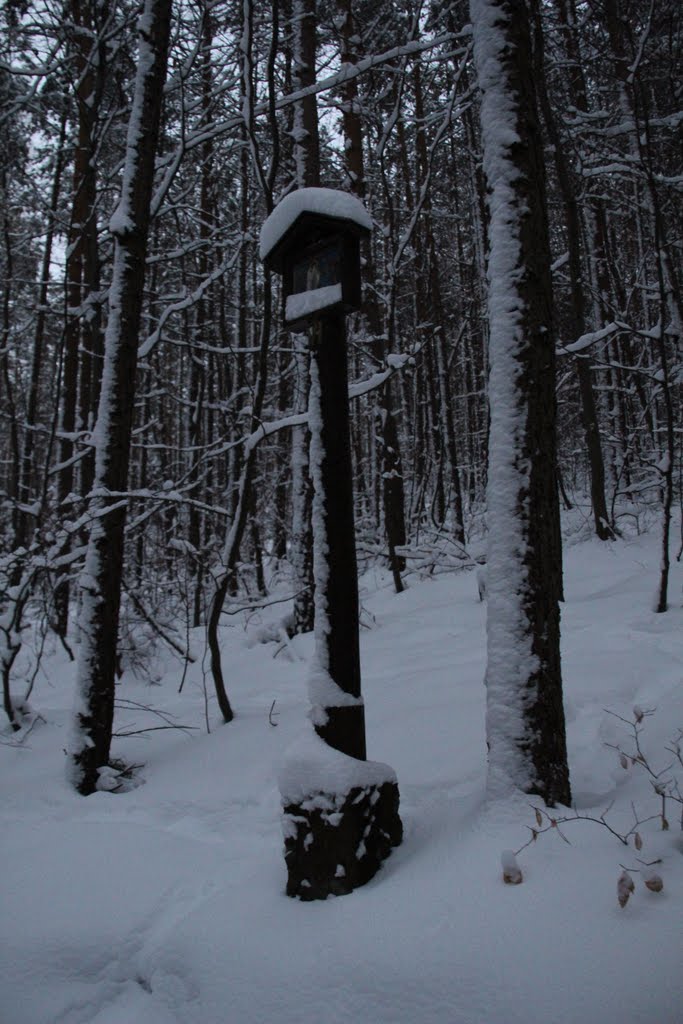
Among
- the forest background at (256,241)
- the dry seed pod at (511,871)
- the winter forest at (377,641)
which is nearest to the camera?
the dry seed pod at (511,871)

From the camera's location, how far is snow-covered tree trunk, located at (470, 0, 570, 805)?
7.93ft

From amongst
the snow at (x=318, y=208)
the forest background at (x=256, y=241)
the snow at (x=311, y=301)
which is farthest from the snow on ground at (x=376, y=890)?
the snow at (x=318, y=208)

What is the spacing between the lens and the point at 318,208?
8.92ft

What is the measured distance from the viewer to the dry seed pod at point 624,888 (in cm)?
176

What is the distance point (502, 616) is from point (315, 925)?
137 cm

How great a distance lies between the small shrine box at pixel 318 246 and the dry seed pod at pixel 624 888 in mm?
2435

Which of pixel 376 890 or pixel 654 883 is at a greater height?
pixel 654 883

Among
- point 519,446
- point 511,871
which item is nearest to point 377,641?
point 519,446

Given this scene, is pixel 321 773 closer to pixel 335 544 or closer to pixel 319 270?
pixel 335 544

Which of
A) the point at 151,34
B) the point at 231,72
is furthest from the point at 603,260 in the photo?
the point at 151,34

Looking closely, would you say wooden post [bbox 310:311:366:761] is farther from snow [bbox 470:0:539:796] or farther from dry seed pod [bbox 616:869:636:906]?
dry seed pod [bbox 616:869:636:906]

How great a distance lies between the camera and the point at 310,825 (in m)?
2.40

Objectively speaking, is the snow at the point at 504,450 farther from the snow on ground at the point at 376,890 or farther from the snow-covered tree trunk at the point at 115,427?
the snow-covered tree trunk at the point at 115,427

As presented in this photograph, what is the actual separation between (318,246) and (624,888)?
9.30 ft
